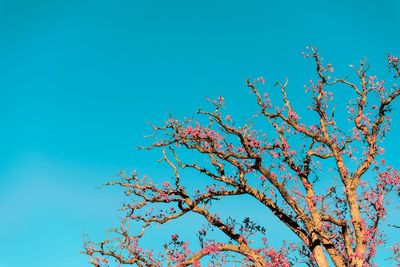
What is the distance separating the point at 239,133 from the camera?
77.9 ft

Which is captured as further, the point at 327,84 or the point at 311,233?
the point at 327,84

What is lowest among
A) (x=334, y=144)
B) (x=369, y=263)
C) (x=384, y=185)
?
(x=369, y=263)

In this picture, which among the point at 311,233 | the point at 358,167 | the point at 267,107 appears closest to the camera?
the point at 311,233

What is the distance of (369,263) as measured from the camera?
23.6m

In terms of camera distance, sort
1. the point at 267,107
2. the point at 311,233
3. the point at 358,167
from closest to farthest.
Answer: the point at 311,233, the point at 358,167, the point at 267,107

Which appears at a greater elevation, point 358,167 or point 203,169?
point 203,169

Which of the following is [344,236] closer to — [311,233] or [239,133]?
[311,233]

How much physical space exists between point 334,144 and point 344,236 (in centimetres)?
477

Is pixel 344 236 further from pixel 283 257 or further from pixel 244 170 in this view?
pixel 244 170

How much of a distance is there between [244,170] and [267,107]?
387cm

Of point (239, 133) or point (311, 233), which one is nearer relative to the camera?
point (311, 233)

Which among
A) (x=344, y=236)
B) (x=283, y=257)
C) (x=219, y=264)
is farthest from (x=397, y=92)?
(x=219, y=264)

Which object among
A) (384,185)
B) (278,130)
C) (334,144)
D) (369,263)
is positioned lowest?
(369,263)

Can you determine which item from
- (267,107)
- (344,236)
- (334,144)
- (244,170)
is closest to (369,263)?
(344,236)
